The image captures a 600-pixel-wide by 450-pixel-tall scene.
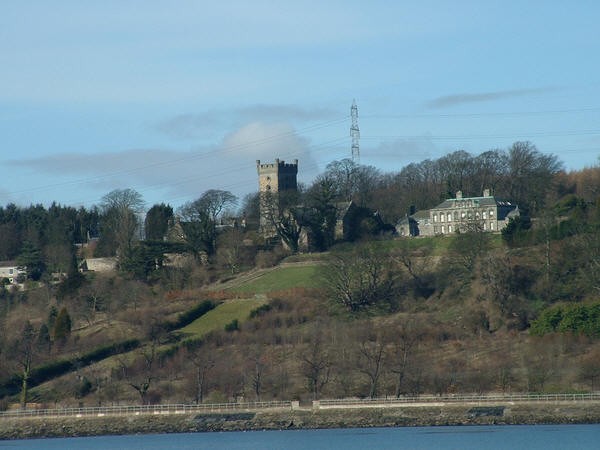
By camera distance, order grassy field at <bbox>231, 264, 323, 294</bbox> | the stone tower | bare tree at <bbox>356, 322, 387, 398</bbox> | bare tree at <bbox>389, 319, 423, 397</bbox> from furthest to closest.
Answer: the stone tower < grassy field at <bbox>231, 264, 323, 294</bbox> < bare tree at <bbox>389, 319, 423, 397</bbox> < bare tree at <bbox>356, 322, 387, 398</bbox>

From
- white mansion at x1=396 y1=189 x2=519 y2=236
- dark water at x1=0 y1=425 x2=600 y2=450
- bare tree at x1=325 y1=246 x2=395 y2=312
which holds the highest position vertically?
white mansion at x1=396 y1=189 x2=519 y2=236

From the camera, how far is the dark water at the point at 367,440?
58.6 m

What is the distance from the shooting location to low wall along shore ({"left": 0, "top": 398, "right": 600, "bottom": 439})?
6481cm

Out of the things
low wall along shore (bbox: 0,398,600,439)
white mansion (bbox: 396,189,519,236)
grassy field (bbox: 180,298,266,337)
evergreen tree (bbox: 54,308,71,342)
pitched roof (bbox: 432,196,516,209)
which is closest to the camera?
low wall along shore (bbox: 0,398,600,439)

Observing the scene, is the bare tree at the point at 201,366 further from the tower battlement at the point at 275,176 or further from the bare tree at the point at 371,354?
the tower battlement at the point at 275,176

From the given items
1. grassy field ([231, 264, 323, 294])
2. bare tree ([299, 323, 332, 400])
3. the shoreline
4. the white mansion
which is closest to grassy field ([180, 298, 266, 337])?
grassy field ([231, 264, 323, 294])

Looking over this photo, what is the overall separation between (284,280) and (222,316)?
966cm

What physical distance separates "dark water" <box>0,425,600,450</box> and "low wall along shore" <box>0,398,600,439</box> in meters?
0.37

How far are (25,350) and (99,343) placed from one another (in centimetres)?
620

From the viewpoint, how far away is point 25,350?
8156cm

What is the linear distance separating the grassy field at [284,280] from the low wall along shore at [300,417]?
25.7 meters

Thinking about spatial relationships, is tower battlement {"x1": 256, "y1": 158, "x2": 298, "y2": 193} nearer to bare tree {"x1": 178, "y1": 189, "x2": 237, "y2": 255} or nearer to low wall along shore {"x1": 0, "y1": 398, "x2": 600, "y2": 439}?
bare tree {"x1": 178, "y1": 189, "x2": 237, "y2": 255}

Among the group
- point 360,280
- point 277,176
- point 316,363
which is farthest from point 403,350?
point 277,176

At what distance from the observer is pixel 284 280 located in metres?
100
